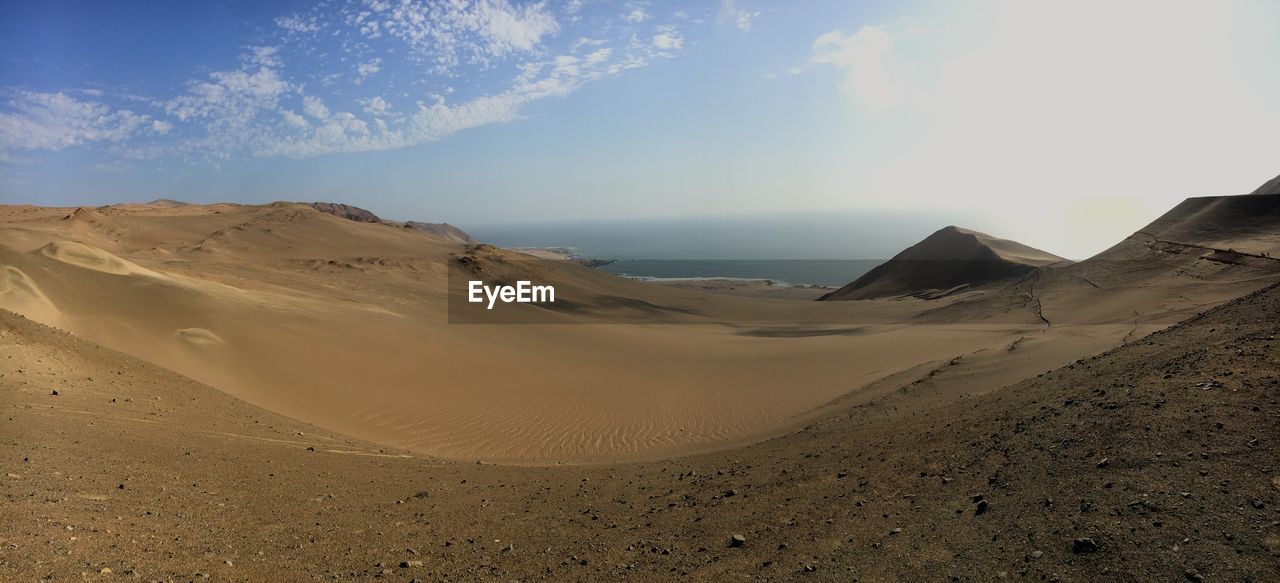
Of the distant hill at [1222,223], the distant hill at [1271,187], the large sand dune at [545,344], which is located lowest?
the large sand dune at [545,344]

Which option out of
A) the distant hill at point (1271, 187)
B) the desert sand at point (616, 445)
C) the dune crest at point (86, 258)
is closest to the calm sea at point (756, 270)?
the distant hill at point (1271, 187)

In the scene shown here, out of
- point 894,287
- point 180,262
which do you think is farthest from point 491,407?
point 894,287

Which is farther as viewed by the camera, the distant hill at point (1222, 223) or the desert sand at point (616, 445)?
the distant hill at point (1222, 223)

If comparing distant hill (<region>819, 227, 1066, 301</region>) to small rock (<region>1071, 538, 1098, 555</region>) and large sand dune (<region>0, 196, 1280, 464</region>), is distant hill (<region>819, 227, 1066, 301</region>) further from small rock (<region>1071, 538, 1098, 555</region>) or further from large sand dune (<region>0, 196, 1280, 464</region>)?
small rock (<region>1071, 538, 1098, 555</region>)

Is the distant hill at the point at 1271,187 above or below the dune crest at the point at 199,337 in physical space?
above

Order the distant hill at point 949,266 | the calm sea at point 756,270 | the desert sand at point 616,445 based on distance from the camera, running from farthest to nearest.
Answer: the calm sea at point 756,270
the distant hill at point 949,266
the desert sand at point 616,445

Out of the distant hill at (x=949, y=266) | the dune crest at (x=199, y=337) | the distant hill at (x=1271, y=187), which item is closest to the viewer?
the dune crest at (x=199, y=337)

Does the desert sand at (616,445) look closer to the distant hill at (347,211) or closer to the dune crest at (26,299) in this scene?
the dune crest at (26,299)

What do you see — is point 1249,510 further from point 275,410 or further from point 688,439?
point 275,410
